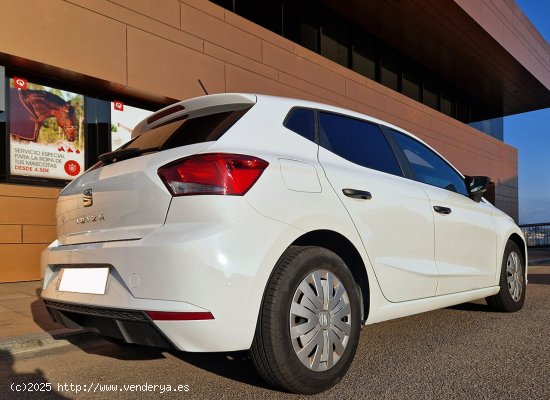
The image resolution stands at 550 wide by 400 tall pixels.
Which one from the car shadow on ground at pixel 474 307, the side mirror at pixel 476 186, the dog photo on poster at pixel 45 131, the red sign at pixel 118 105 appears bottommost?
the car shadow on ground at pixel 474 307

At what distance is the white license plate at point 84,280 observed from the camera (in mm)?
2529

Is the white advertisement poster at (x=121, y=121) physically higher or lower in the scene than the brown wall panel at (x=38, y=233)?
higher

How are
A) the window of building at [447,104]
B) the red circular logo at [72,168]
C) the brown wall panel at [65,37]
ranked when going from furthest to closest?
the window of building at [447,104] → the red circular logo at [72,168] → the brown wall panel at [65,37]

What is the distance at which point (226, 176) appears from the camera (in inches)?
93.5

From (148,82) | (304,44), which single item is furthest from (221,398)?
(304,44)

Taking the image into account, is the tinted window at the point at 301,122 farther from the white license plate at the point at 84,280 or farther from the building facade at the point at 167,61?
the building facade at the point at 167,61

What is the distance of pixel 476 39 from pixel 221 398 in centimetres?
1697

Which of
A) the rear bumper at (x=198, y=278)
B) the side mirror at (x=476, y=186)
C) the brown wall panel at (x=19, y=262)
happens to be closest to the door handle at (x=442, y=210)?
the side mirror at (x=476, y=186)

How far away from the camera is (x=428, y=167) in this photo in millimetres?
4070

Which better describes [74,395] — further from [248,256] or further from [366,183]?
[366,183]

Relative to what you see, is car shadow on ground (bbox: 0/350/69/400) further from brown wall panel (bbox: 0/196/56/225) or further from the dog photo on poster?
the dog photo on poster

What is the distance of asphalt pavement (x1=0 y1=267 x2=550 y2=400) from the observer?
269cm

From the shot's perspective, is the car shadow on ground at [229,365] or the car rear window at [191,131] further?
the car shadow on ground at [229,365]

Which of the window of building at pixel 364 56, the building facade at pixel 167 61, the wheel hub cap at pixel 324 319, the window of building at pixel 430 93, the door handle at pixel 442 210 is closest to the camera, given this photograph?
the wheel hub cap at pixel 324 319
